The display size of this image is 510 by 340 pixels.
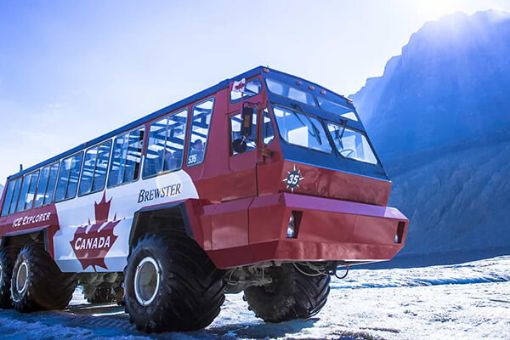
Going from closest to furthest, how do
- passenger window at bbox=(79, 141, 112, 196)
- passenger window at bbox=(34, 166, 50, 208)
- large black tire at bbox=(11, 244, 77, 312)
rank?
passenger window at bbox=(79, 141, 112, 196) → large black tire at bbox=(11, 244, 77, 312) → passenger window at bbox=(34, 166, 50, 208)

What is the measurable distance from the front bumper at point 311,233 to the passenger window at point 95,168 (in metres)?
3.42

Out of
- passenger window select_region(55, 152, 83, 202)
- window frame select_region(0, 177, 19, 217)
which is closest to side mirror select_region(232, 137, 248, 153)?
passenger window select_region(55, 152, 83, 202)

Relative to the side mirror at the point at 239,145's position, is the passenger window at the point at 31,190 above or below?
above

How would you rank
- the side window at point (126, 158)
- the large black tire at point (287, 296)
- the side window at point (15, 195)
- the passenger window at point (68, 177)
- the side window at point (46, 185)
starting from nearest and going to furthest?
the large black tire at point (287, 296) < the side window at point (126, 158) < the passenger window at point (68, 177) < the side window at point (46, 185) < the side window at point (15, 195)

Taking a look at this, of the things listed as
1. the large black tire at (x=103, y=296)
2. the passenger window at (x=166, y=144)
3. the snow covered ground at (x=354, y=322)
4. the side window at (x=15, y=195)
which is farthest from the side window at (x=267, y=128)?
the side window at (x=15, y=195)

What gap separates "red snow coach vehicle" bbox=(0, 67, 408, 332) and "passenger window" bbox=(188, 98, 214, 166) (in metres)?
0.02

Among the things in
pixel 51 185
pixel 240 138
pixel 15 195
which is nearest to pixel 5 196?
pixel 15 195

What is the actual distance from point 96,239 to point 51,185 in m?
3.00

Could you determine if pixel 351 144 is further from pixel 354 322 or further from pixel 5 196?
pixel 5 196

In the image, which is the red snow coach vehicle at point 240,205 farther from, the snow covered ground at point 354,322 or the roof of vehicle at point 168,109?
the snow covered ground at point 354,322

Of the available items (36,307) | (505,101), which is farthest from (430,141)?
(36,307)

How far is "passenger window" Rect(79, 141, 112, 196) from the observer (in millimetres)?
7943

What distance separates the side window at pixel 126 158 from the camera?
7102 millimetres

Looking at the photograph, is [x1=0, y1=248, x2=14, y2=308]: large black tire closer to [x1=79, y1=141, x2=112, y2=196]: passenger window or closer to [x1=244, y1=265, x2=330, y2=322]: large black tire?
[x1=79, y1=141, x2=112, y2=196]: passenger window
